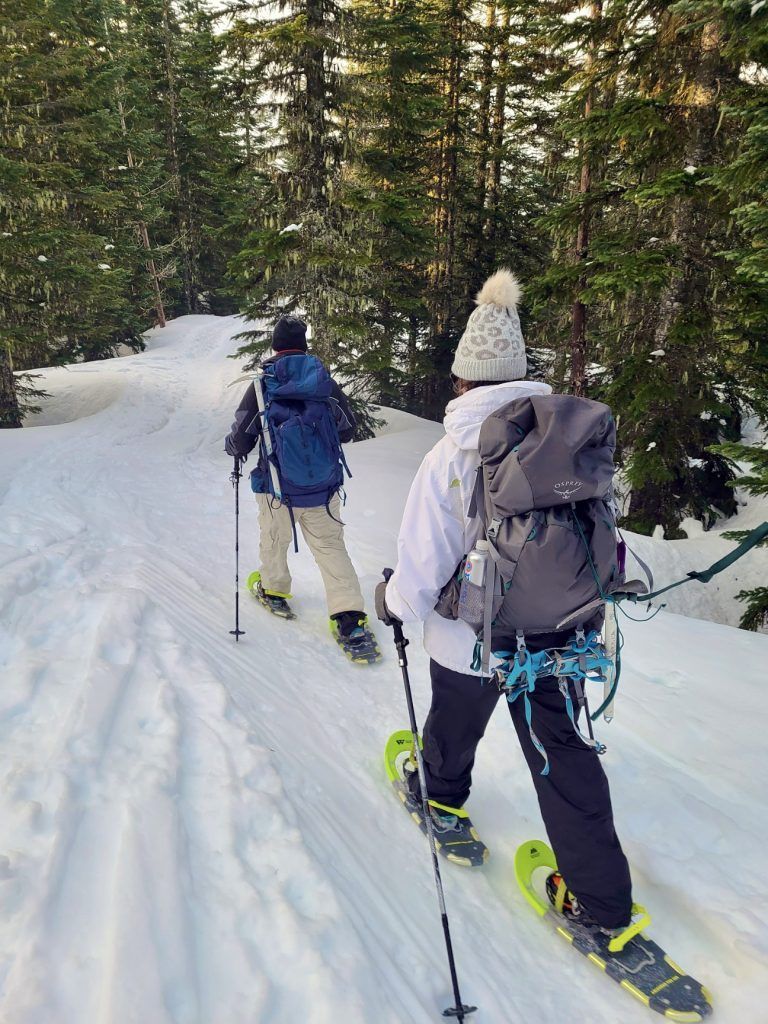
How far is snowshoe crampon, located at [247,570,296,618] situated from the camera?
231 inches

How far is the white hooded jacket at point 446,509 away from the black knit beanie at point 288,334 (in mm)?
2819

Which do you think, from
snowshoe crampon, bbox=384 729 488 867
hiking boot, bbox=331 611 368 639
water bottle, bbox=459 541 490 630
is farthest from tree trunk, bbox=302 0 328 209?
snowshoe crampon, bbox=384 729 488 867

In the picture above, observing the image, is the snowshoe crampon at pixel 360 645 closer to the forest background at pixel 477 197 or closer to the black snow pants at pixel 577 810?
the black snow pants at pixel 577 810

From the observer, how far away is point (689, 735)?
4195 millimetres

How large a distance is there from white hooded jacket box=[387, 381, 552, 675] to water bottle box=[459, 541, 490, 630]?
0.51 ft

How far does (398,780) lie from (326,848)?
30.8 inches

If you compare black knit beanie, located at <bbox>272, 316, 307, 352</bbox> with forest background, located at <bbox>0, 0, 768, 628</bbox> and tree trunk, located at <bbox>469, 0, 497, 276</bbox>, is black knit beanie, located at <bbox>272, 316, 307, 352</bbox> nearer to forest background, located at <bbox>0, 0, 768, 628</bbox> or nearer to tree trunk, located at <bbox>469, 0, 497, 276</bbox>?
forest background, located at <bbox>0, 0, 768, 628</bbox>

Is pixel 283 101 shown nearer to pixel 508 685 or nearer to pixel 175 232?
pixel 508 685

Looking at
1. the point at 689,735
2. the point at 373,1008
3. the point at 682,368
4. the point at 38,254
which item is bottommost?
the point at 689,735

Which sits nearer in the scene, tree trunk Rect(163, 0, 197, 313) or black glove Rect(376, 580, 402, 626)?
black glove Rect(376, 580, 402, 626)

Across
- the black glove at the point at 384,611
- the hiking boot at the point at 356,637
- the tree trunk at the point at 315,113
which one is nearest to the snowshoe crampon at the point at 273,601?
the hiking boot at the point at 356,637

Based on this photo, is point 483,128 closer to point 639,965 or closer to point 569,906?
point 569,906

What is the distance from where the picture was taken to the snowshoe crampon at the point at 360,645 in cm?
518

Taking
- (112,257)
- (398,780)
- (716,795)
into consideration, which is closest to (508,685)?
(398,780)
